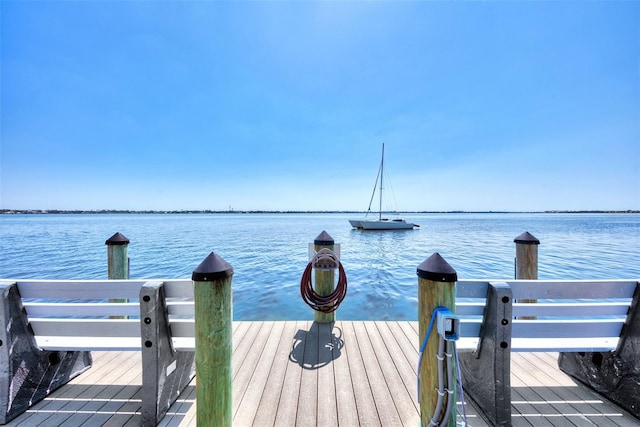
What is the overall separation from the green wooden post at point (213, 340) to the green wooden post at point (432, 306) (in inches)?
47.8

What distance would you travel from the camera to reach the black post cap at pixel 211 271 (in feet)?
5.35

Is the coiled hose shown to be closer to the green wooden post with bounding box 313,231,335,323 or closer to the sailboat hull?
the green wooden post with bounding box 313,231,335,323

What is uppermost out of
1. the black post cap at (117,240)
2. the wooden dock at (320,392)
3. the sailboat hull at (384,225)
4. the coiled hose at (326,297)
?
the black post cap at (117,240)

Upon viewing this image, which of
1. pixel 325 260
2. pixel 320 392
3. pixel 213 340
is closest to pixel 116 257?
pixel 213 340

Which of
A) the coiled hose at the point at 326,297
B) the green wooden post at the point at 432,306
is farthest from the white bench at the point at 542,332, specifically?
A: the coiled hose at the point at 326,297

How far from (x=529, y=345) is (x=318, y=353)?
188cm

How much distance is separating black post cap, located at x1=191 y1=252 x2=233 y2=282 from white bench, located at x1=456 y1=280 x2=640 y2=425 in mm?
1570

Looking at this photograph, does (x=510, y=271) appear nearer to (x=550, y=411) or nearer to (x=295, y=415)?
(x=550, y=411)

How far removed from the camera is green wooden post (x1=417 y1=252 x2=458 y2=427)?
164 centimetres

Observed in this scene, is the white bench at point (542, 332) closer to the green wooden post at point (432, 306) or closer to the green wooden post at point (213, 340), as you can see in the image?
the green wooden post at point (432, 306)

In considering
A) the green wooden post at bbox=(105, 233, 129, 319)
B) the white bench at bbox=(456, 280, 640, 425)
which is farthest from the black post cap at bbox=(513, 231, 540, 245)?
the green wooden post at bbox=(105, 233, 129, 319)

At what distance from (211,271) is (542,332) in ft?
8.08

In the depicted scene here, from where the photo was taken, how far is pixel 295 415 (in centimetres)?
201

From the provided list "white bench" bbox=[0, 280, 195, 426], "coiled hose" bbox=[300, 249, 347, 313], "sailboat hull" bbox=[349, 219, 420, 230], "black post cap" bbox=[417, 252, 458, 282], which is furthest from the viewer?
"sailboat hull" bbox=[349, 219, 420, 230]
